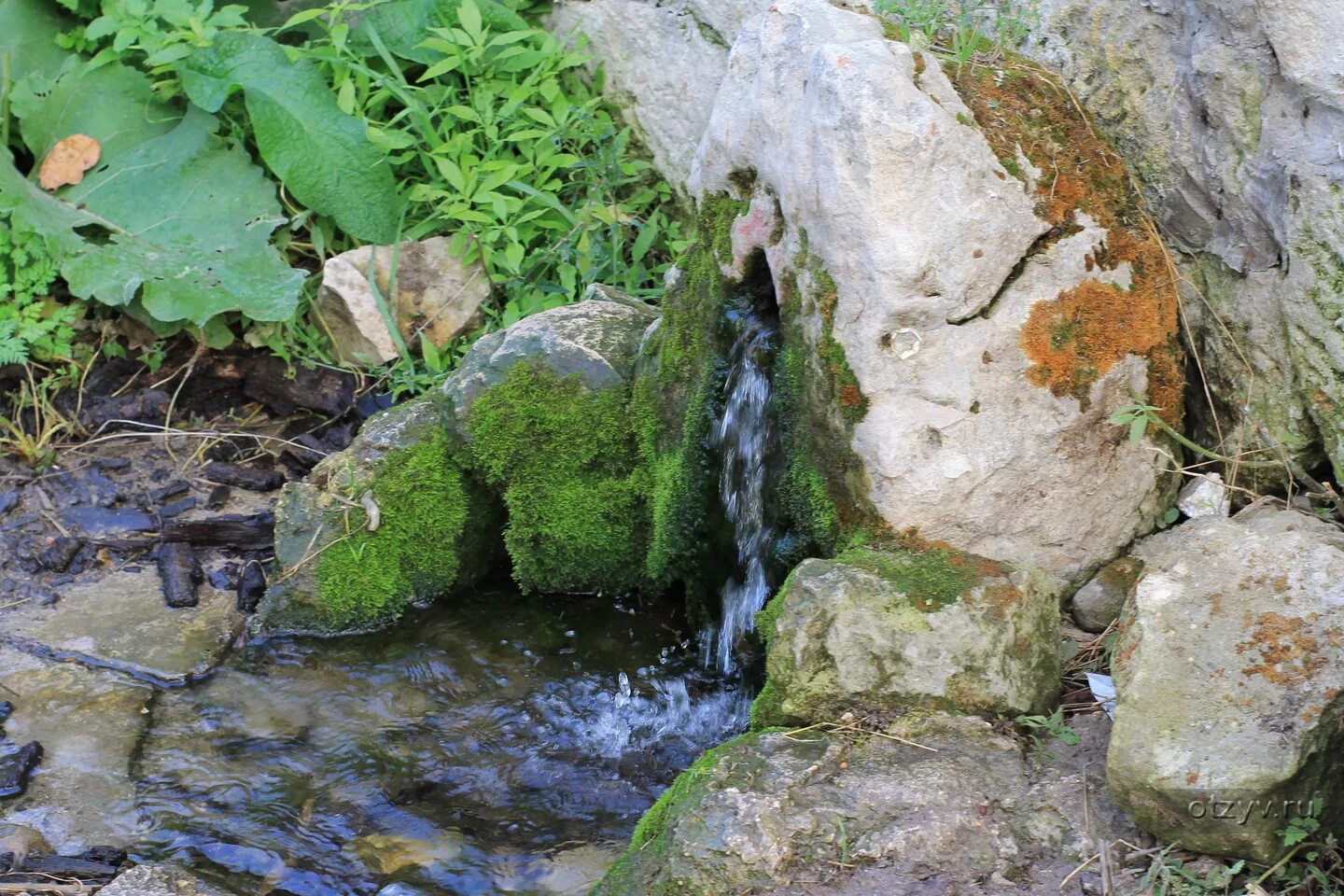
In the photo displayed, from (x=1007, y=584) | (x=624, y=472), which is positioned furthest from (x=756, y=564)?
(x=1007, y=584)

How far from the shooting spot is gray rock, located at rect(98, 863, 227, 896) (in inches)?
114

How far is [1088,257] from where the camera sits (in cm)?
323

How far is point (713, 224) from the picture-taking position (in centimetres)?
377

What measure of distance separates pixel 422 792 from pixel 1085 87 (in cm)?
270

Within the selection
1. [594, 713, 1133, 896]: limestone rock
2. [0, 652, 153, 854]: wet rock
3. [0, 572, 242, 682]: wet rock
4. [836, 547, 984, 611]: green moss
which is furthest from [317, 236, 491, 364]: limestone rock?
[594, 713, 1133, 896]: limestone rock

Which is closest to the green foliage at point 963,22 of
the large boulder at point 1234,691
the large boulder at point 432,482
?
the large boulder at point 432,482

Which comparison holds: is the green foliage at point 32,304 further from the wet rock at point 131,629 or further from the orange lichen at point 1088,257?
the orange lichen at point 1088,257

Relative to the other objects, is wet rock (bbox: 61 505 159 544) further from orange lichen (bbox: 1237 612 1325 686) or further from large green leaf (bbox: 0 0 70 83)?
orange lichen (bbox: 1237 612 1325 686)

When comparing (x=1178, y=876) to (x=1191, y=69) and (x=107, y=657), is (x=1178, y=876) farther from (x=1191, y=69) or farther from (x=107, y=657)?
(x=107, y=657)

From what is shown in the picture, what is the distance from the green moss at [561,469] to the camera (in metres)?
4.04

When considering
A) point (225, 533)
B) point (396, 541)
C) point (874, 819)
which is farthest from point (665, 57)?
point (874, 819)

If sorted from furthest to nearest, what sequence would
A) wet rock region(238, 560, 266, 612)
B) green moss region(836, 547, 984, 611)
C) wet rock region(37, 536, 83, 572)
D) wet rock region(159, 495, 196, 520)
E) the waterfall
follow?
wet rock region(159, 495, 196, 520) → wet rock region(37, 536, 83, 572) → wet rock region(238, 560, 266, 612) → the waterfall → green moss region(836, 547, 984, 611)

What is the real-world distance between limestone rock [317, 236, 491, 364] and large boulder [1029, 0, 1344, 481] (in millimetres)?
2451

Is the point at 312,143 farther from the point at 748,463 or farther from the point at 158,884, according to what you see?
the point at 158,884
